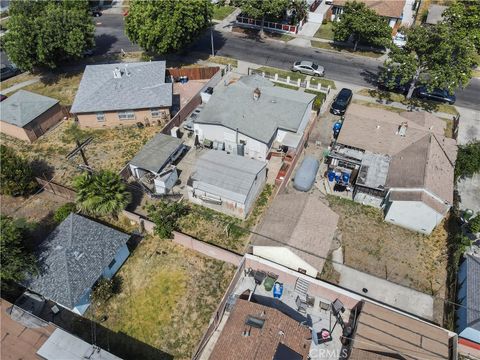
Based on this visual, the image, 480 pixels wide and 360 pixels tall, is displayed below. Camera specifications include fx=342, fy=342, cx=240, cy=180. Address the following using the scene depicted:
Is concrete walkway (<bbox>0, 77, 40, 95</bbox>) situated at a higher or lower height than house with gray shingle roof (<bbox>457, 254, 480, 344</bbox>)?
higher

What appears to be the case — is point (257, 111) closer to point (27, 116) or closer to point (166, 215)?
point (166, 215)

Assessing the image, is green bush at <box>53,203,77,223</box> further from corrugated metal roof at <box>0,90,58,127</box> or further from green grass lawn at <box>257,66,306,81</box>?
green grass lawn at <box>257,66,306,81</box>

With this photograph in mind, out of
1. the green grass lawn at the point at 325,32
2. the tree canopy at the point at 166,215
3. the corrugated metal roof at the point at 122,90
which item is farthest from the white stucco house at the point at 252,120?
the green grass lawn at the point at 325,32

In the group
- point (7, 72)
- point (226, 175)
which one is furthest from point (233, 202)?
point (7, 72)

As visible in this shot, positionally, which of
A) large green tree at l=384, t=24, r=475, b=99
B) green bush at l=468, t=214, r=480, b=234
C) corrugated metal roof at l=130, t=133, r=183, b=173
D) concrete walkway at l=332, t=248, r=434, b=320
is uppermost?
large green tree at l=384, t=24, r=475, b=99

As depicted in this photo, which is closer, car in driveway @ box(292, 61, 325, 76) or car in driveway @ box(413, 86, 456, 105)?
car in driveway @ box(413, 86, 456, 105)

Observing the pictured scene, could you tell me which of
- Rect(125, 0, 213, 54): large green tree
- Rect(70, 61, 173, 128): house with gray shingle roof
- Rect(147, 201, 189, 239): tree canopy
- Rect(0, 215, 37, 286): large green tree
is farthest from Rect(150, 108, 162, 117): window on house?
Rect(0, 215, 37, 286): large green tree
